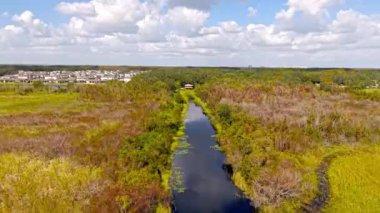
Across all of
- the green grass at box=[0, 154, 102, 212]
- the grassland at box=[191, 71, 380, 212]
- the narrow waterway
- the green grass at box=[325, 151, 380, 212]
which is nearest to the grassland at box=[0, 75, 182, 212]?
the green grass at box=[0, 154, 102, 212]

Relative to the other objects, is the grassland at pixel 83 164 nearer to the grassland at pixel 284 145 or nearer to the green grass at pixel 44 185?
the green grass at pixel 44 185

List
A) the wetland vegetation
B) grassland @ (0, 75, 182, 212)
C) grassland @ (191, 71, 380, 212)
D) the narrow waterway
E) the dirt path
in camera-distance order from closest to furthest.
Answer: grassland @ (0, 75, 182, 212)
the wetland vegetation
the dirt path
grassland @ (191, 71, 380, 212)
the narrow waterway

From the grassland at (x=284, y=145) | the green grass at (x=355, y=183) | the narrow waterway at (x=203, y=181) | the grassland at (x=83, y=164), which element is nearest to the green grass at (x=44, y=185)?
the grassland at (x=83, y=164)

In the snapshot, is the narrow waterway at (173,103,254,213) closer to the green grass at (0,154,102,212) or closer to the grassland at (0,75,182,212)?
the grassland at (0,75,182,212)

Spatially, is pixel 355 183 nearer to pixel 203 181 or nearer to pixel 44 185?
pixel 203 181

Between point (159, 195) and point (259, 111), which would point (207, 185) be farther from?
point (259, 111)
